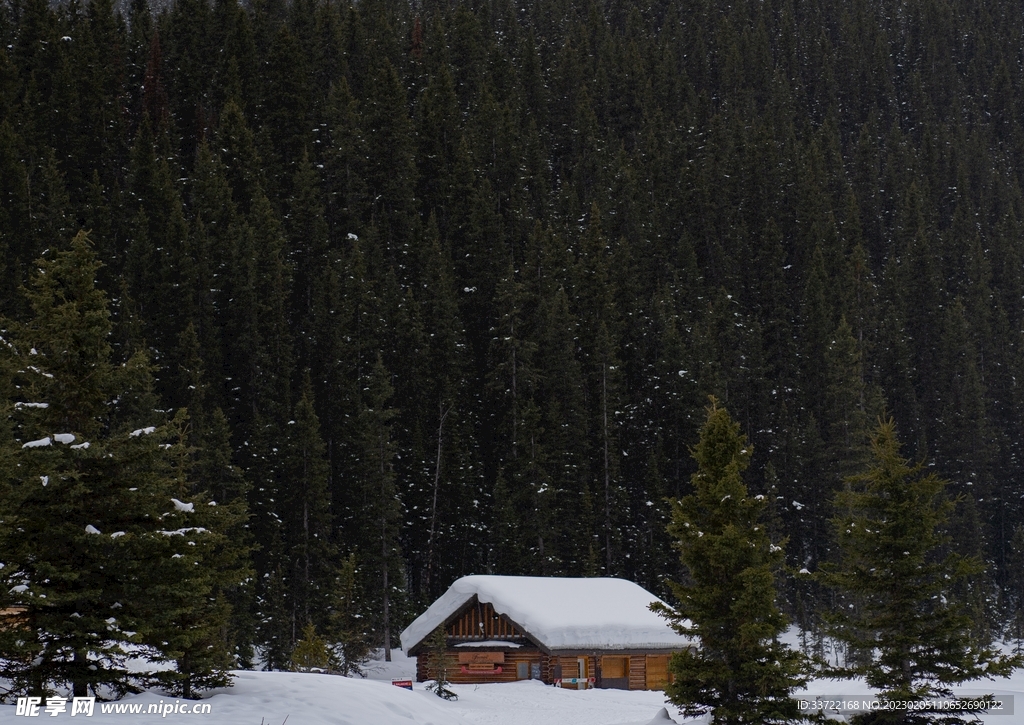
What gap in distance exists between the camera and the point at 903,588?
70.4 feet

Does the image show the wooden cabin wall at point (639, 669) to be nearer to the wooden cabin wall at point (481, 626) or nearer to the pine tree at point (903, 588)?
the wooden cabin wall at point (481, 626)

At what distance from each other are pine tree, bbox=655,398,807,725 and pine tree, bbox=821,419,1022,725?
1626 mm

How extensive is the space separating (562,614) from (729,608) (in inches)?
896

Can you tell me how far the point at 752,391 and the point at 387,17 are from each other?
56.6 metres

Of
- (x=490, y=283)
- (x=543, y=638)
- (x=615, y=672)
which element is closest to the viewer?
(x=543, y=638)

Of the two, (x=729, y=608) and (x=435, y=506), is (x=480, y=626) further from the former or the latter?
(x=729, y=608)

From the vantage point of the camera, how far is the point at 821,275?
3455 inches

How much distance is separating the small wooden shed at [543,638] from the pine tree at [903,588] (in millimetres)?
20867

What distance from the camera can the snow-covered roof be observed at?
138 ft

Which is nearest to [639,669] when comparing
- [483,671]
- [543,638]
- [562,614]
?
[562,614]

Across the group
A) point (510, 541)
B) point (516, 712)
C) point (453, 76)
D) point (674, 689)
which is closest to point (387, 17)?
point (453, 76)

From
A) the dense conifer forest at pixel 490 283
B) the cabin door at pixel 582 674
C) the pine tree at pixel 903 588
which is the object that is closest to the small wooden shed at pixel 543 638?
the cabin door at pixel 582 674

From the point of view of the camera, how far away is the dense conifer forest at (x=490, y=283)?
192 ft

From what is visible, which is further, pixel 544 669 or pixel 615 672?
pixel 615 672
